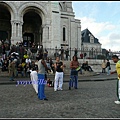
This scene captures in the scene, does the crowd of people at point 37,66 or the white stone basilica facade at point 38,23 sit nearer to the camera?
the crowd of people at point 37,66

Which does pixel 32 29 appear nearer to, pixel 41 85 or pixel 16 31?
pixel 16 31

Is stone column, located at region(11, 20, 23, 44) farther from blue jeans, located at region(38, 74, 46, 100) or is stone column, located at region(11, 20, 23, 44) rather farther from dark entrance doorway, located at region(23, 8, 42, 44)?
blue jeans, located at region(38, 74, 46, 100)

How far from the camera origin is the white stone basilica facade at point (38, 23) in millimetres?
26062

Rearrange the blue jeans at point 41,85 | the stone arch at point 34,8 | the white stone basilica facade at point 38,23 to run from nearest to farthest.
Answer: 1. the blue jeans at point 41,85
2. the white stone basilica facade at point 38,23
3. the stone arch at point 34,8

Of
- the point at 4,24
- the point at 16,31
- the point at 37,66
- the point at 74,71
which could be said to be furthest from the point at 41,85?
the point at 4,24

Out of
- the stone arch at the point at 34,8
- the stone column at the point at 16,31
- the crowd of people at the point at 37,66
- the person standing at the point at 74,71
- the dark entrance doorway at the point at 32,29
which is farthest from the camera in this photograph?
the dark entrance doorway at the point at 32,29

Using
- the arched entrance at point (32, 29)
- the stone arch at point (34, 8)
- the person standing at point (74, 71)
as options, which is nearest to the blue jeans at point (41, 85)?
the person standing at point (74, 71)

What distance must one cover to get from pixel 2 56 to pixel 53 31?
11059mm

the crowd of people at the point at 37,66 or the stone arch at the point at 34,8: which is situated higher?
the stone arch at the point at 34,8

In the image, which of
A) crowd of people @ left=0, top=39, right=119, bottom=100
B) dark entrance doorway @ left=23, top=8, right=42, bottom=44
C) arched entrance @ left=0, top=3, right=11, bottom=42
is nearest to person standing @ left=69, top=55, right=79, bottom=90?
crowd of people @ left=0, top=39, right=119, bottom=100

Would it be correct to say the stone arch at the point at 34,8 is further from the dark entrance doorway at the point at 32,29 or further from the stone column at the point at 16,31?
the dark entrance doorway at the point at 32,29

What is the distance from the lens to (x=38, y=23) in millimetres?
32250

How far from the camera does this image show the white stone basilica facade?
85.5 feet

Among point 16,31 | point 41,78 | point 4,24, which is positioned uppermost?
point 4,24
